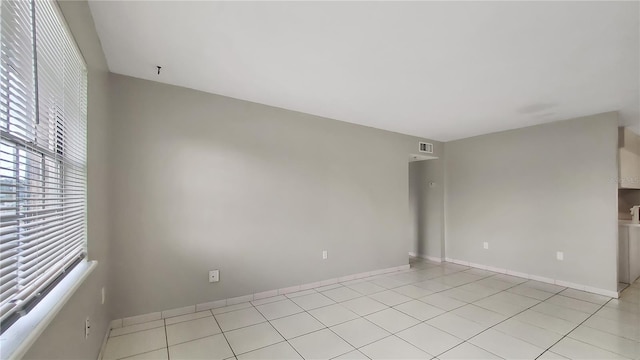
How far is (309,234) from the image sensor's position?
3.75 meters

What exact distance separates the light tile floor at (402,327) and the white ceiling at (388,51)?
7.81 ft

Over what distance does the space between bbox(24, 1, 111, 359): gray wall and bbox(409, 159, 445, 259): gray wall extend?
5.19m

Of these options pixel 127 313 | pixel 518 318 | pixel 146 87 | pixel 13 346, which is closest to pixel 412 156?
pixel 518 318

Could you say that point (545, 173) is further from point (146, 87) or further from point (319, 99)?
point (146, 87)

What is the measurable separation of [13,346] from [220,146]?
2437 millimetres

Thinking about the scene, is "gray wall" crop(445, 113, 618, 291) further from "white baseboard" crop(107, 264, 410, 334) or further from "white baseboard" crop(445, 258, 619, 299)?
"white baseboard" crop(107, 264, 410, 334)

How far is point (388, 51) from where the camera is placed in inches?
86.5

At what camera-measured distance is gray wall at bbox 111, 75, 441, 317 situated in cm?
265

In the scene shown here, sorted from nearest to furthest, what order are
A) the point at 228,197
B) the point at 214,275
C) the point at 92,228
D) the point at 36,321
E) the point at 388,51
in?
the point at 36,321 → the point at 92,228 → the point at 388,51 → the point at 214,275 → the point at 228,197

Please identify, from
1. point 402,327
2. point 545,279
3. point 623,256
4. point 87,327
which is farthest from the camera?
point 545,279

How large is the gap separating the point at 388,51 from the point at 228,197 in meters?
2.21

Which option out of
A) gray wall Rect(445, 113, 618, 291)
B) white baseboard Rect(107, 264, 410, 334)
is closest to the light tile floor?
white baseboard Rect(107, 264, 410, 334)

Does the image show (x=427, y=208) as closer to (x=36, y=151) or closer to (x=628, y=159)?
(x=628, y=159)

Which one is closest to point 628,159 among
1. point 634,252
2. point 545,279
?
point 634,252
